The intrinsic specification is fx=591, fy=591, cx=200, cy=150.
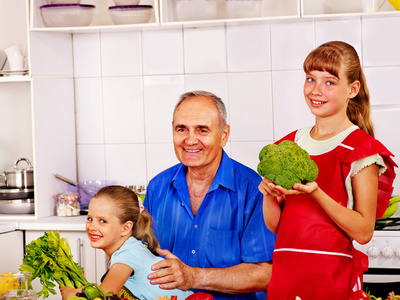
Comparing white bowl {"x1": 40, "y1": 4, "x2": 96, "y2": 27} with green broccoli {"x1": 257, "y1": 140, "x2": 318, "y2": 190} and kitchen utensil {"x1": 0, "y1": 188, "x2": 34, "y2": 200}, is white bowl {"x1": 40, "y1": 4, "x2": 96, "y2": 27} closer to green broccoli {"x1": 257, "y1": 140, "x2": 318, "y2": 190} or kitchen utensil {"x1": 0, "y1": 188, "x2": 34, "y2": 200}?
kitchen utensil {"x1": 0, "y1": 188, "x2": 34, "y2": 200}

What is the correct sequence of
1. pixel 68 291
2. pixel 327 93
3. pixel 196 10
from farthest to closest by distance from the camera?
pixel 196 10, pixel 327 93, pixel 68 291

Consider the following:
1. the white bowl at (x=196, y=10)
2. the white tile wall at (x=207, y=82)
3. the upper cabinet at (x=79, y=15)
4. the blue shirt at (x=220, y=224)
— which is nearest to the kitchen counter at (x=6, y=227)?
the white tile wall at (x=207, y=82)

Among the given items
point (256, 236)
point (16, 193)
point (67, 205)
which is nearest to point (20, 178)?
point (16, 193)

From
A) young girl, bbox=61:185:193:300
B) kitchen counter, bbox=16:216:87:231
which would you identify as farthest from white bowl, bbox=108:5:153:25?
young girl, bbox=61:185:193:300

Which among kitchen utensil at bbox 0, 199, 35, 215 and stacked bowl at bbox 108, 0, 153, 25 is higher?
stacked bowl at bbox 108, 0, 153, 25

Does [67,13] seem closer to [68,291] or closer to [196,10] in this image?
[196,10]

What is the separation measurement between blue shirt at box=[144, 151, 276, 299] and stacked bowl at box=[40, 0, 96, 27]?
1.37 metres

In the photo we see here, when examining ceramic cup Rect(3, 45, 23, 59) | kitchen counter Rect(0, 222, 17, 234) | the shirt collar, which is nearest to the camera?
the shirt collar

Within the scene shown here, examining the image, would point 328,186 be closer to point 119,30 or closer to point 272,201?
point 272,201

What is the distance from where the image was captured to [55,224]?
2.85 meters

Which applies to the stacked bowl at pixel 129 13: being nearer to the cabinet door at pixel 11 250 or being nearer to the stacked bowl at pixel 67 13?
the stacked bowl at pixel 67 13

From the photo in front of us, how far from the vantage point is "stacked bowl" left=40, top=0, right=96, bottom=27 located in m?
3.03

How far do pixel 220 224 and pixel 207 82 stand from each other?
4.62 feet

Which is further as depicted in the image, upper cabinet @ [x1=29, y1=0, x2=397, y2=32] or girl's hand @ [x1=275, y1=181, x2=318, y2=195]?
upper cabinet @ [x1=29, y1=0, x2=397, y2=32]
